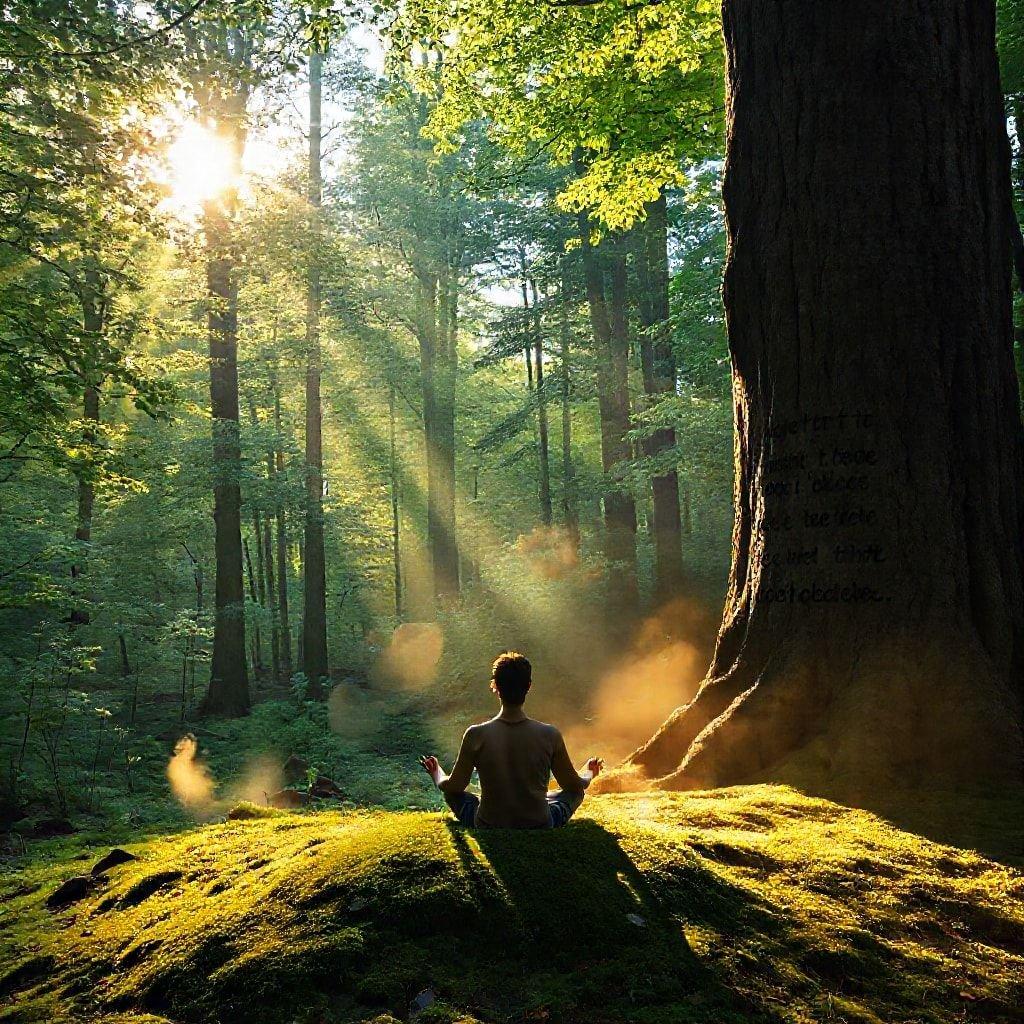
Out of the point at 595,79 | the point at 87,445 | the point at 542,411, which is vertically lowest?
the point at 87,445

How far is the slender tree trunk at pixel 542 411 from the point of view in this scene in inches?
904

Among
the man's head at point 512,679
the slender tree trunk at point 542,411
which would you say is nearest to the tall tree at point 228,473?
the slender tree trunk at point 542,411

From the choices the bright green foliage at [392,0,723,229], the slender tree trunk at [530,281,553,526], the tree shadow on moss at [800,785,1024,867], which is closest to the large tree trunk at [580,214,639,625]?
the slender tree trunk at [530,281,553,526]

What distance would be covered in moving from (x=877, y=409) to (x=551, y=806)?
3200 millimetres

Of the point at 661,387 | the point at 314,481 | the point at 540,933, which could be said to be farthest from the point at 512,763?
the point at 661,387

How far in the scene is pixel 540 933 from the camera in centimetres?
272

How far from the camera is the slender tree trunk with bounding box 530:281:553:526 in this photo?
2295cm

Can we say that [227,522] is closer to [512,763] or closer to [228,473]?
[228,473]

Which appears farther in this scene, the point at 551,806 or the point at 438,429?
the point at 438,429

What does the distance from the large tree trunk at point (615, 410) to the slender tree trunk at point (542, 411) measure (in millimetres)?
1987

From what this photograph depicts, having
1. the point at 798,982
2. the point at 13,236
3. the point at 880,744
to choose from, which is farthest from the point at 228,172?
the point at 798,982

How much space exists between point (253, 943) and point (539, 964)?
1.00 metres

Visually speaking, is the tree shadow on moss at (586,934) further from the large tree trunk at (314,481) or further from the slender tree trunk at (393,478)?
the slender tree trunk at (393,478)

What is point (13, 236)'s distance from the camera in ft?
28.0
